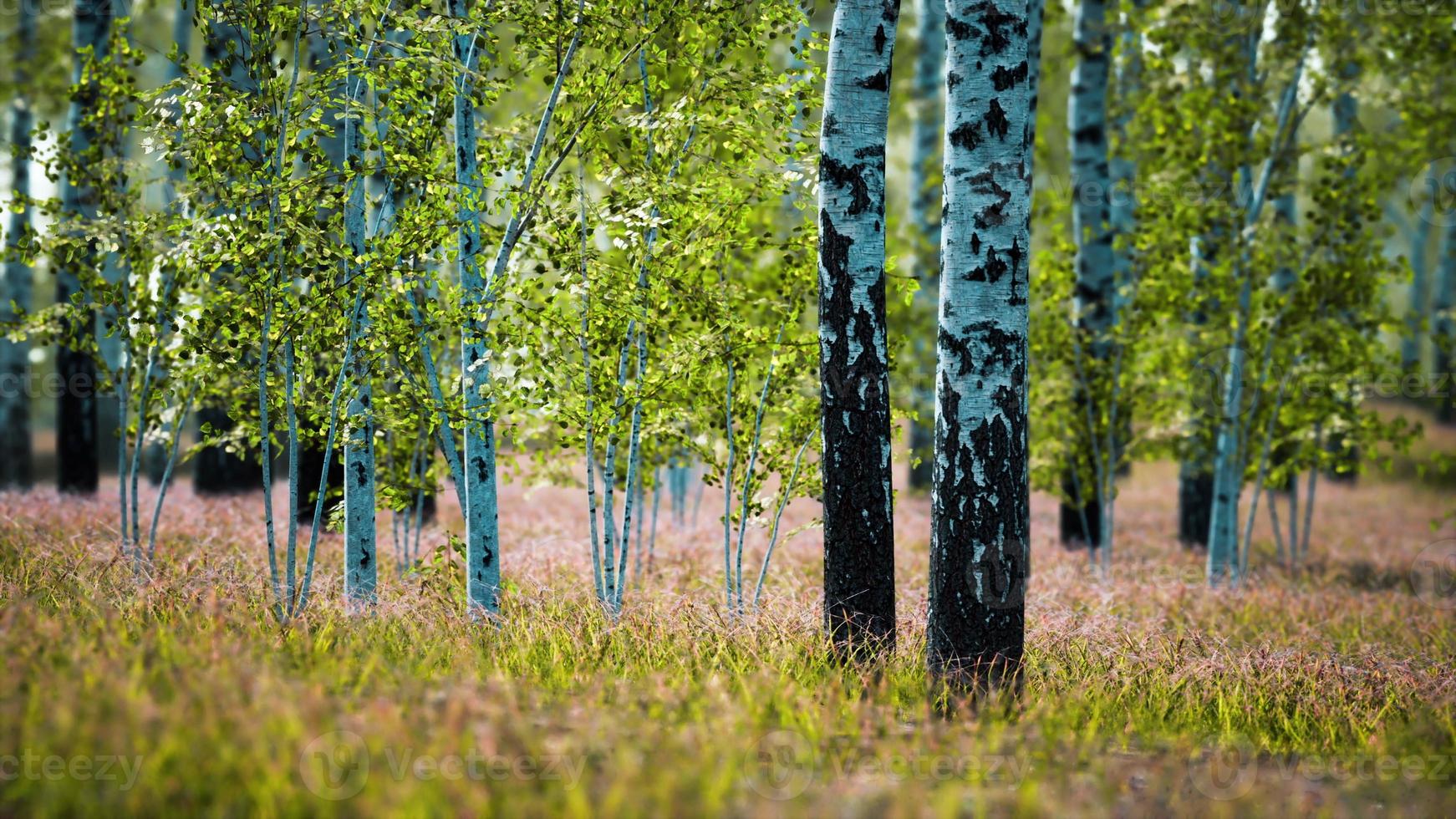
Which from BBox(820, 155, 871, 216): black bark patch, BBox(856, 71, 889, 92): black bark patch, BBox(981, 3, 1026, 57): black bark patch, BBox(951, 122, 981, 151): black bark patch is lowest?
BBox(820, 155, 871, 216): black bark patch

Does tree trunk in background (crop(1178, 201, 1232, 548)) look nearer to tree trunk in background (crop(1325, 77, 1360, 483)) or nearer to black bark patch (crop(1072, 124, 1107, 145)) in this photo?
tree trunk in background (crop(1325, 77, 1360, 483))

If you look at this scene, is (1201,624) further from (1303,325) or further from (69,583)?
(69,583)

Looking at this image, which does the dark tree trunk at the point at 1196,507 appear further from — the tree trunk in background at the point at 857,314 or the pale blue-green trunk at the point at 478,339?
the pale blue-green trunk at the point at 478,339

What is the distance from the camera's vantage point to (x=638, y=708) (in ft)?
13.4

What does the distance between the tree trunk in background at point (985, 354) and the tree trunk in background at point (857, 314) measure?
462mm

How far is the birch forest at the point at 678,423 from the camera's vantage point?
142 inches

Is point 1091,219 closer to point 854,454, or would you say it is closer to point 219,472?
point 854,454

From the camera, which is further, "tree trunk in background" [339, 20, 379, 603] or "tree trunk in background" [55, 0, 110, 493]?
"tree trunk in background" [55, 0, 110, 493]

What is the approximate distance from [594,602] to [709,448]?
1.47m

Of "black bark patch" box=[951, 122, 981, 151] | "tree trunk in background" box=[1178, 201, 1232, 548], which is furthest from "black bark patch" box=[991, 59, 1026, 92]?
"tree trunk in background" box=[1178, 201, 1232, 548]

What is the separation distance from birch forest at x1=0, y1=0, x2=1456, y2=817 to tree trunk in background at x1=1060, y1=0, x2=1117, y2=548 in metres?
0.25

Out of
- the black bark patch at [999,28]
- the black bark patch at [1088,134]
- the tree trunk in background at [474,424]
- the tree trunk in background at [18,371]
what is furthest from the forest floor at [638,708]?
the tree trunk in background at [18,371]

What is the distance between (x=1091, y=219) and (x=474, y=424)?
8436 mm

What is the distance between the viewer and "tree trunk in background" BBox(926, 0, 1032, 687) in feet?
15.9
